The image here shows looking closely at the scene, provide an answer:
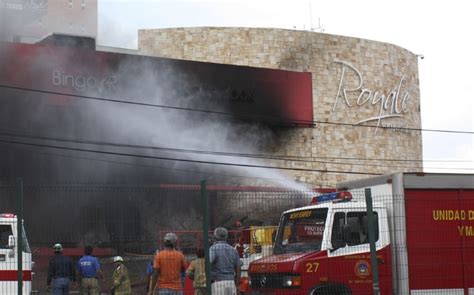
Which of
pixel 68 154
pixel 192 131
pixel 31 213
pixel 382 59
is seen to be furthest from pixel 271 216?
pixel 382 59

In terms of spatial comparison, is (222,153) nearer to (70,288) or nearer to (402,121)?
(402,121)

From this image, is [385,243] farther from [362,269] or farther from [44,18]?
[44,18]

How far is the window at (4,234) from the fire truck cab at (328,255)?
173 inches

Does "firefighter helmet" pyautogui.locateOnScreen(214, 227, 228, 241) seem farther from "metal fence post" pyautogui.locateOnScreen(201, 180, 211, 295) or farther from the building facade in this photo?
the building facade

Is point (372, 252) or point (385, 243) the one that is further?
point (385, 243)

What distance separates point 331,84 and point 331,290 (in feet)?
110

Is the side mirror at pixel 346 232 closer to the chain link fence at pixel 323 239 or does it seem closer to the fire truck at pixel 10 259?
the chain link fence at pixel 323 239

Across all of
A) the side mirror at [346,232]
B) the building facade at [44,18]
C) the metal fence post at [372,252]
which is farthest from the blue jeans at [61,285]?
the building facade at [44,18]

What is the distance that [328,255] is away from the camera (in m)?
11.3

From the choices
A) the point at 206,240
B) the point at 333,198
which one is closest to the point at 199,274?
the point at 206,240

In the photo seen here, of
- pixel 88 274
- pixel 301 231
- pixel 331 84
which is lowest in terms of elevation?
pixel 88 274

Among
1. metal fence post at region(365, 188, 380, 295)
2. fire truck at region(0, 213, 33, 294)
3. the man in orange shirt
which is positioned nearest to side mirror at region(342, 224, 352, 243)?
metal fence post at region(365, 188, 380, 295)

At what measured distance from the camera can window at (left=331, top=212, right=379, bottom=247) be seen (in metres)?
11.5

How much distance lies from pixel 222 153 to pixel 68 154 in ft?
27.2
